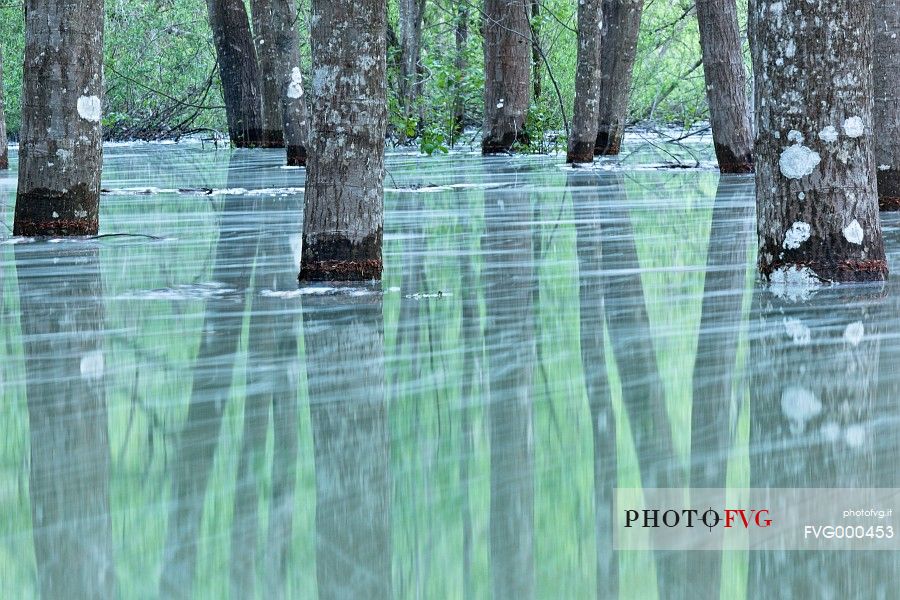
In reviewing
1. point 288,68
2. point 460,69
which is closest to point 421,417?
point 288,68

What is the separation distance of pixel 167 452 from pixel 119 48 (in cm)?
2890

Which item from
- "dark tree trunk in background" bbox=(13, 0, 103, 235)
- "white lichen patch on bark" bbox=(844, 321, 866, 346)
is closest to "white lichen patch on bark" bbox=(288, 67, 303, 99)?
"dark tree trunk in background" bbox=(13, 0, 103, 235)

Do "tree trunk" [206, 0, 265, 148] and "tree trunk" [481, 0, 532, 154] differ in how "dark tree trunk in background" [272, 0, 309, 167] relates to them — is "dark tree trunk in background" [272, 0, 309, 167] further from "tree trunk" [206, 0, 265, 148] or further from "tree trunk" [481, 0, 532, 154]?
"tree trunk" [206, 0, 265, 148]

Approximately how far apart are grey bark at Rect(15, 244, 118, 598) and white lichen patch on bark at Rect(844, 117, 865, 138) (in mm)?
3619

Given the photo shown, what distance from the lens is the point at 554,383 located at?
4.99m

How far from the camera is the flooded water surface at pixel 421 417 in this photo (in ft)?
10.5

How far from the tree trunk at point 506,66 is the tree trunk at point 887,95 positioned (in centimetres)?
1051

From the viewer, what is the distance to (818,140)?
6930 mm

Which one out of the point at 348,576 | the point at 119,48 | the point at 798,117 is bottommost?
the point at 348,576

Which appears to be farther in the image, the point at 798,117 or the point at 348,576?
the point at 798,117

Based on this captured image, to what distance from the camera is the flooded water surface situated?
319cm

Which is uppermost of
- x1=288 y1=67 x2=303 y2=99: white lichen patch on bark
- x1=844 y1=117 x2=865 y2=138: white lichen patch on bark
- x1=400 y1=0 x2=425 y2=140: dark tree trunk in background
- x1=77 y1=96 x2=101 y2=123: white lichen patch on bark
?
x1=400 y1=0 x2=425 y2=140: dark tree trunk in background

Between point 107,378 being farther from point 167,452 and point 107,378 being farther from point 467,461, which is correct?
point 467,461

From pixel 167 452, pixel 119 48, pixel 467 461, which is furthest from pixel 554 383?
pixel 119 48
